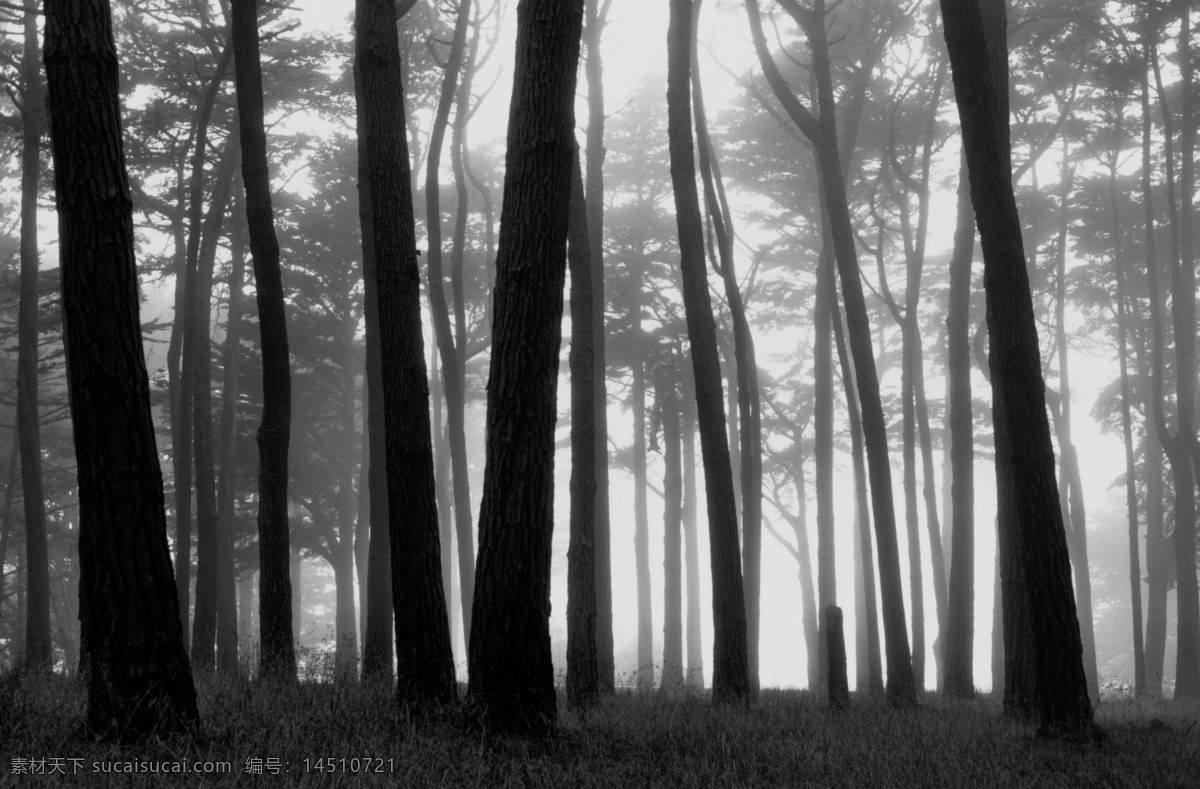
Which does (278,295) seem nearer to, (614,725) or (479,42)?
(614,725)

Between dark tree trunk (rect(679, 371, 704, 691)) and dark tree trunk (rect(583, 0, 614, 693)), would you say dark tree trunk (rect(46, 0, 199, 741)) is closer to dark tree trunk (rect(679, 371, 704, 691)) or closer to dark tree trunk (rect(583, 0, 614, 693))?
dark tree trunk (rect(583, 0, 614, 693))

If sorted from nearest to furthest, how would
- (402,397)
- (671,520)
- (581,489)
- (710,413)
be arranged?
1. (402,397)
2. (581,489)
3. (710,413)
4. (671,520)

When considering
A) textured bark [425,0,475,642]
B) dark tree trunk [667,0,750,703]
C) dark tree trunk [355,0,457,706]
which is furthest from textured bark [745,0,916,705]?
dark tree trunk [355,0,457,706]

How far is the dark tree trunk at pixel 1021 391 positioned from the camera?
266 inches

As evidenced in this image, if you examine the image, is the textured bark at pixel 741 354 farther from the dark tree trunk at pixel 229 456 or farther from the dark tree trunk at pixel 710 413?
the dark tree trunk at pixel 229 456

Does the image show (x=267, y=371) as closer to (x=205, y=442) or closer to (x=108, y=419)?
(x=108, y=419)

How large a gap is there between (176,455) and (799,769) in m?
13.3

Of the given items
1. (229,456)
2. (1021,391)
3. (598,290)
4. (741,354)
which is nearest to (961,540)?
(741,354)

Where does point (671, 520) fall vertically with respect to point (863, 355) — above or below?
below

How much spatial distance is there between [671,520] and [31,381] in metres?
12.4

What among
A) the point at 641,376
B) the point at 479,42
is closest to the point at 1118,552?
the point at 641,376

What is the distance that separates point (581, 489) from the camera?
930cm

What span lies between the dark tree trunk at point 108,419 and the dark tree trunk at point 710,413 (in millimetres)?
5538

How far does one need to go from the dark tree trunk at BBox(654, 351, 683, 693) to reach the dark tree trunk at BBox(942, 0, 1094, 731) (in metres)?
13.0
